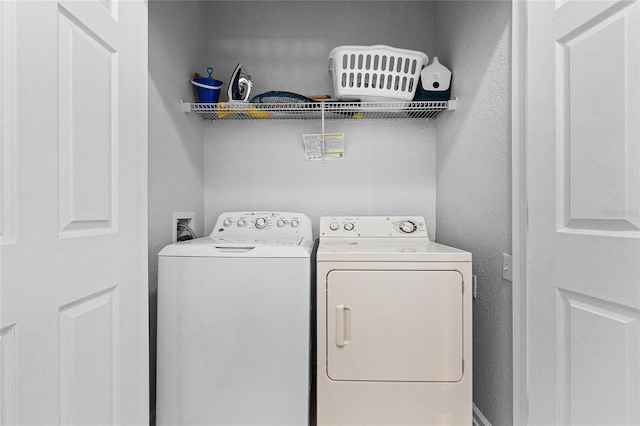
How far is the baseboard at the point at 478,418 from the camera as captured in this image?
60.8 inches

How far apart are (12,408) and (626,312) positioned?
1419 millimetres

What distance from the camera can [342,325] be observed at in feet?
4.78

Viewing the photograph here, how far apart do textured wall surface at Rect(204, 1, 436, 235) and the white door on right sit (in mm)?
1032

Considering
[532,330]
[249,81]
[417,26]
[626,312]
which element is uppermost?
[417,26]

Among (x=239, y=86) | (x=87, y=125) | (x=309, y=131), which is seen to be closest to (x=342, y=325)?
(x=87, y=125)

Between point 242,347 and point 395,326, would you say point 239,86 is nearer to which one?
point 242,347

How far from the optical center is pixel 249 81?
77.9 inches

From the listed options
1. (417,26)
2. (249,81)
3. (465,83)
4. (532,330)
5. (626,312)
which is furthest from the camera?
(417,26)

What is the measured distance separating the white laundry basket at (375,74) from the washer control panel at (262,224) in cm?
74

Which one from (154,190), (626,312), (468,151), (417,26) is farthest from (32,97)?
(417,26)

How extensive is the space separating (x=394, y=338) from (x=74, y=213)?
1215 mm

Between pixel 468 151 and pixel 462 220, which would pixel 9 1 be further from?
pixel 462 220

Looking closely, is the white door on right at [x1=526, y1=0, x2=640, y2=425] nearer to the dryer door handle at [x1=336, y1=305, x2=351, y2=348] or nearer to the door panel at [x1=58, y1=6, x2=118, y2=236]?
the dryer door handle at [x1=336, y1=305, x2=351, y2=348]

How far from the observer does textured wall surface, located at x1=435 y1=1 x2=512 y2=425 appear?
4.54 ft
